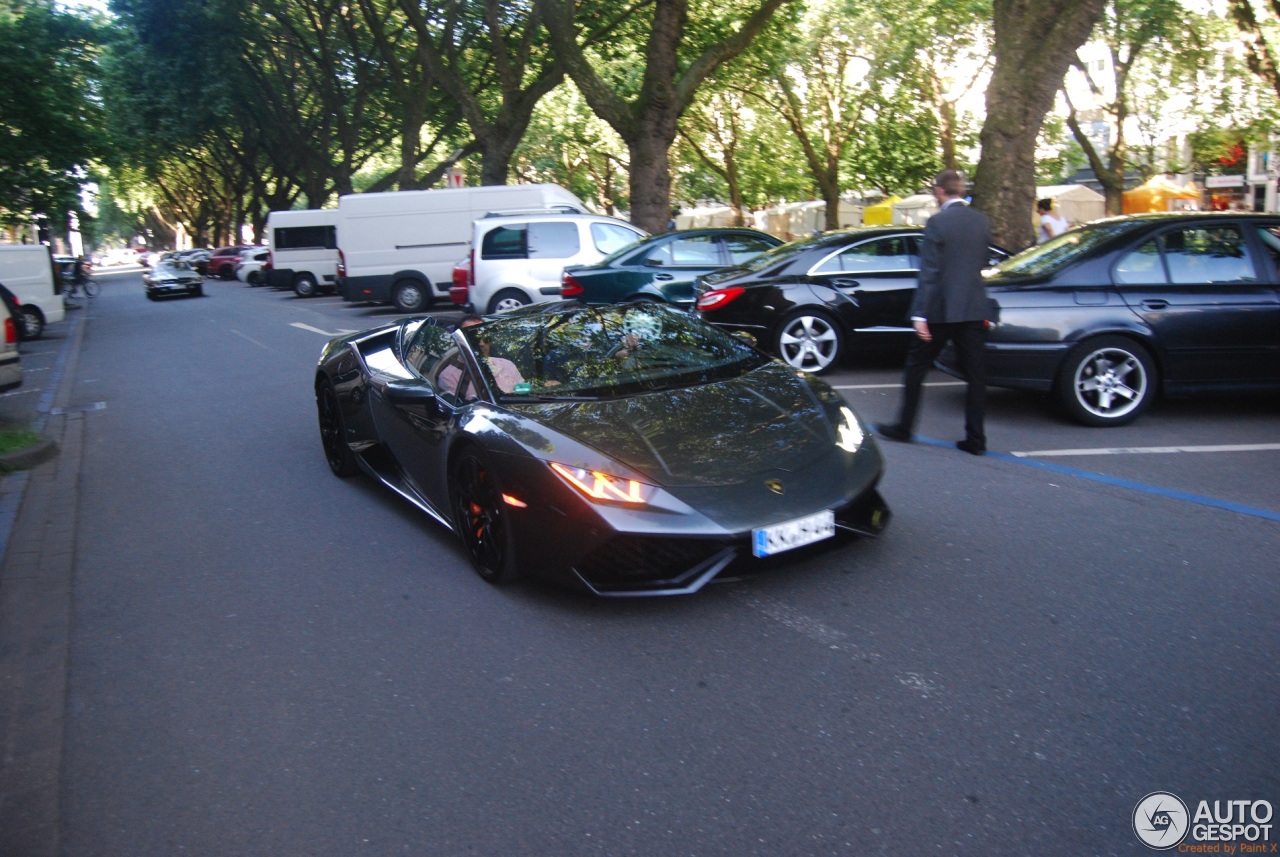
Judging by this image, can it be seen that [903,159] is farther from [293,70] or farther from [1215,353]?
[1215,353]

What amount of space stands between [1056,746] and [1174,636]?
3.61 ft

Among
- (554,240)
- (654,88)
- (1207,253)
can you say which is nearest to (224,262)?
(654,88)

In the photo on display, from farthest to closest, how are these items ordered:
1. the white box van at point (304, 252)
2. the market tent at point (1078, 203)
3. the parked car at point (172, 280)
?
the parked car at point (172, 280) < the market tent at point (1078, 203) < the white box van at point (304, 252)

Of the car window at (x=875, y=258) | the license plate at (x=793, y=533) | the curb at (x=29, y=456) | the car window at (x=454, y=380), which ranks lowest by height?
the curb at (x=29, y=456)

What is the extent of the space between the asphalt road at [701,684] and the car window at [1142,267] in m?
1.74

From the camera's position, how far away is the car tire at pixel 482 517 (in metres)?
4.66

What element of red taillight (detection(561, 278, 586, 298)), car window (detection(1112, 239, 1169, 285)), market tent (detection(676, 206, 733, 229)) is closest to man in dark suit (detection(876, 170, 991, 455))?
car window (detection(1112, 239, 1169, 285))

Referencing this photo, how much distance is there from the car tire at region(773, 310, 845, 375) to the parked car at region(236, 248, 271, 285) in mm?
34527

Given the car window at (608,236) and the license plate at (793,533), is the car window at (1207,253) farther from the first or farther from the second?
the car window at (608,236)

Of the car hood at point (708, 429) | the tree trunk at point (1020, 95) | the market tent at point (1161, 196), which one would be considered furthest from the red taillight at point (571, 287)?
the market tent at point (1161, 196)

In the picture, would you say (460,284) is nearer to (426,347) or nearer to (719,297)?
(719,297)

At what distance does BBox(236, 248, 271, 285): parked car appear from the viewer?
4094 centimetres

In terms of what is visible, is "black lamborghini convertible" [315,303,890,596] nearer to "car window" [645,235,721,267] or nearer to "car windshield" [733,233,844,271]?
"car windshield" [733,233,844,271]

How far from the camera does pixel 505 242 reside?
1664 cm
